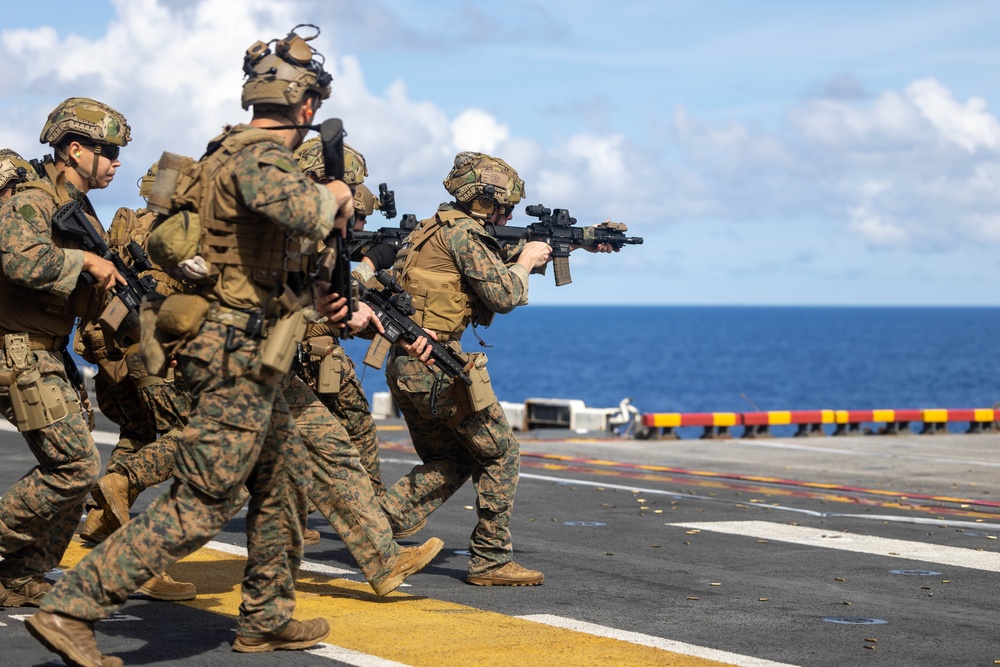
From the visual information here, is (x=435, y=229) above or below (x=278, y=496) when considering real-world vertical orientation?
above

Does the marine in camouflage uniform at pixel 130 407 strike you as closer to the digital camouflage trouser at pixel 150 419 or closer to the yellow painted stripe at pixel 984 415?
the digital camouflage trouser at pixel 150 419

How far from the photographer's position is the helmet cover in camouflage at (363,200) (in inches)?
348

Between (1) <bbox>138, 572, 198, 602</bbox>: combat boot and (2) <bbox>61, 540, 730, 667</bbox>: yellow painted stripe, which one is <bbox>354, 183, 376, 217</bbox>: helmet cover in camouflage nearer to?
(2) <bbox>61, 540, 730, 667</bbox>: yellow painted stripe

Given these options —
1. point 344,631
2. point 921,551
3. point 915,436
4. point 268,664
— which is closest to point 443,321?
point 344,631

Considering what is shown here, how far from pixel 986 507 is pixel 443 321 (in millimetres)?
6688

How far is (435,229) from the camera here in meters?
8.18

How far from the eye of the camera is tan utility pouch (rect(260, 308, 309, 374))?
5.80 metres

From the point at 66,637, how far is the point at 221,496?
0.78 metres

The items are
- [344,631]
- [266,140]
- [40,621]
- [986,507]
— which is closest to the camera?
[40,621]

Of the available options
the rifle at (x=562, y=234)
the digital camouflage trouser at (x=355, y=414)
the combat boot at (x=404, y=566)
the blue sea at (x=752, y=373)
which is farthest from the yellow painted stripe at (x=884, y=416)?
the blue sea at (x=752, y=373)

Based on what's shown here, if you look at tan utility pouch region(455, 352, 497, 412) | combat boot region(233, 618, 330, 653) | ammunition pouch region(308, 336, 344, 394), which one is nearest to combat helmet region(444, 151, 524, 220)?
tan utility pouch region(455, 352, 497, 412)

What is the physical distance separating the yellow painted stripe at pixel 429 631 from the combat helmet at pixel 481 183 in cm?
223

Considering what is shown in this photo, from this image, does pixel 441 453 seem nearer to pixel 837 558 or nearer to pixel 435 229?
pixel 435 229

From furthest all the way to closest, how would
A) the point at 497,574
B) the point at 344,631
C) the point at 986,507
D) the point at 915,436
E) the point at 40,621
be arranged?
the point at 915,436 → the point at 986,507 → the point at 497,574 → the point at 344,631 → the point at 40,621
